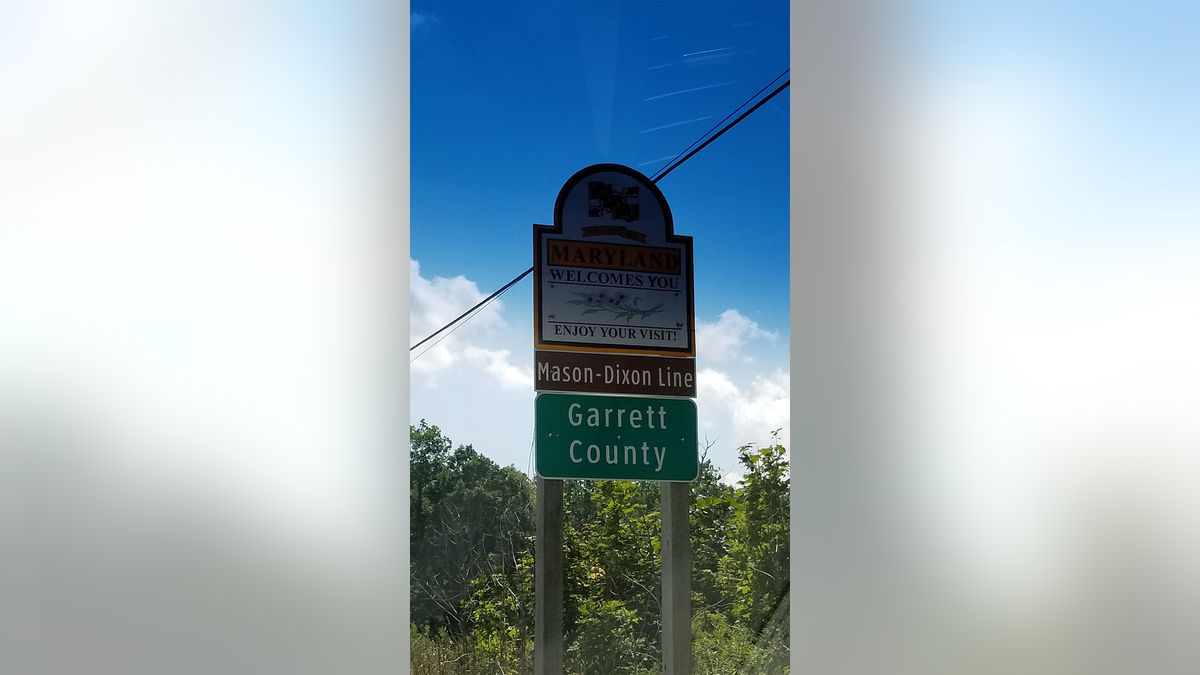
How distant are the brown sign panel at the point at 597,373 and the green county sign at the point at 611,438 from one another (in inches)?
0.7

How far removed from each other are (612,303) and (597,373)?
0.52ft

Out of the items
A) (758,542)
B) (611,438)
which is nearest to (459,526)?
(611,438)

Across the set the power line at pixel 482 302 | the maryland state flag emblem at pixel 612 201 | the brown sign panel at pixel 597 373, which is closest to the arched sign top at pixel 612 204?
the maryland state flag emblem at pixel 612 201

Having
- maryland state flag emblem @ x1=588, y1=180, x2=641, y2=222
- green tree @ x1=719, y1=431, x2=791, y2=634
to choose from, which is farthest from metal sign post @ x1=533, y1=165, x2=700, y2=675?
green tree @ x1=719, y1=431, x2=791, y2=634

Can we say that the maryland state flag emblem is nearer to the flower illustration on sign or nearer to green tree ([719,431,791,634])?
the flower illustration on sign

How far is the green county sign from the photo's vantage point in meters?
1.91

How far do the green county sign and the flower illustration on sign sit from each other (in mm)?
185

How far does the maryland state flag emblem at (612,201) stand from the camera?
1.99m

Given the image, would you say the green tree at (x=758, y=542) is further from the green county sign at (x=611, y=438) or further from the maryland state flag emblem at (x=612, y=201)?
the maryland state flag emblem at (x=612, y=201)
